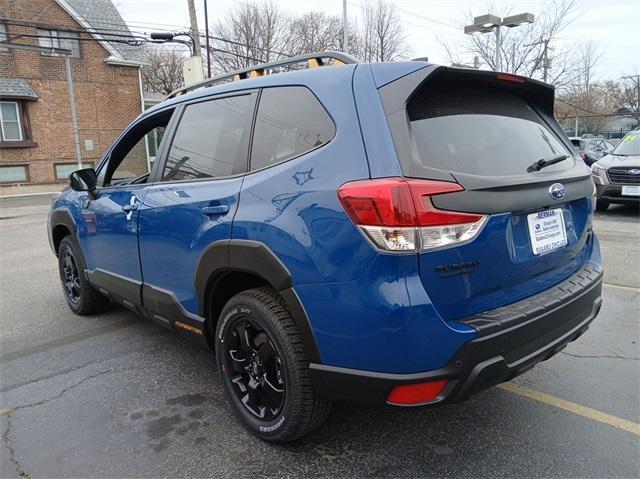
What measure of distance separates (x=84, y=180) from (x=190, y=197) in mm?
1630

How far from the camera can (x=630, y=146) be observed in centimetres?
1067

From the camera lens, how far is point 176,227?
116 inches

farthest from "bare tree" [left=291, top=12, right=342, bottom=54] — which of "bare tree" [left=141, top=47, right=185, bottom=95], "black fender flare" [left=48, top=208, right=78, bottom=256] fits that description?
"black fender flare" [left=48, top=208, right=78, bottom=256]

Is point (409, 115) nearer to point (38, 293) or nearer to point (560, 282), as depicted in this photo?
point (560, 282)

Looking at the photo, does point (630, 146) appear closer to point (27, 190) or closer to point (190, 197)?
point (190, 197)

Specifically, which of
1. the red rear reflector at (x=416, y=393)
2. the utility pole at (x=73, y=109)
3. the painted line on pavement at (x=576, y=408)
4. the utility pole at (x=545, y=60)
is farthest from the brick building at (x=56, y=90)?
the red rear reflector at (x=416, y=393)

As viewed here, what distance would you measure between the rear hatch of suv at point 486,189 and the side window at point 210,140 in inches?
37.2

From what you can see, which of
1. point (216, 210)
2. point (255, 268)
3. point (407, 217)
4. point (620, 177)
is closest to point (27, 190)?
point (620, 177)

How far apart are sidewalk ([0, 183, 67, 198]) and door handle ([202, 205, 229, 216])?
71.9ft

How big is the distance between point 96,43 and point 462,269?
2642 centimetres

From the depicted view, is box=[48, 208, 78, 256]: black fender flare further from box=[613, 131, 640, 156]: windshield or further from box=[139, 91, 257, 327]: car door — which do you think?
box=[613, 131, 640, 156]: windshield

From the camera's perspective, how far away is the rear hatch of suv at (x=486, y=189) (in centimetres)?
201

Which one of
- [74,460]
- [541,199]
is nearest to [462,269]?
[541,199]

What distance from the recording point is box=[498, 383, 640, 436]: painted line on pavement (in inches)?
106
